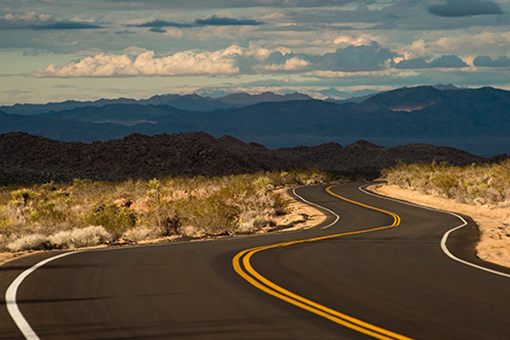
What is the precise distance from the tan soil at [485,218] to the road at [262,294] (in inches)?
30.3

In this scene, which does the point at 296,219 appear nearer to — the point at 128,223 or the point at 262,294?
the point at 128,223

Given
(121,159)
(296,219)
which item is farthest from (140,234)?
(121,159)

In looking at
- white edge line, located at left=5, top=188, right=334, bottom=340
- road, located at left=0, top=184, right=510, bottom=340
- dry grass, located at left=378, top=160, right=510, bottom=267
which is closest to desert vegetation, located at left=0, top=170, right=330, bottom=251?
road, located at left=0, top=184, right=510, bottom=340

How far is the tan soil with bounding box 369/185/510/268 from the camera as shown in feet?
52.7

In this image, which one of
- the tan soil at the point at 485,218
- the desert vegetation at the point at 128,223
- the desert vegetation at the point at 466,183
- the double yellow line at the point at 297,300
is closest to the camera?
the double yellow line at the point at 297,300

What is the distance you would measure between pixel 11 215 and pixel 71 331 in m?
19.9

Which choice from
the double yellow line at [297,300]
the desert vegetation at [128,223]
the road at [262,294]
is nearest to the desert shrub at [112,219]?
the desert vegetation at [128,223]

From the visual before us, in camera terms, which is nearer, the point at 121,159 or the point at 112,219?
the point at 112,219

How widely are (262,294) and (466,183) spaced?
26723 mm

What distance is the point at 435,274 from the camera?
12.1 m

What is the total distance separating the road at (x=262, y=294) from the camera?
26.5ft

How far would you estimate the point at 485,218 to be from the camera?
2656 centimetres

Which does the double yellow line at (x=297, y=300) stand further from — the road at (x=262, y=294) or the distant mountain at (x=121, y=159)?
the distant mountain at (x=121, y=159)

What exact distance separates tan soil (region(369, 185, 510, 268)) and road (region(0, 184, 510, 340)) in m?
0.77
